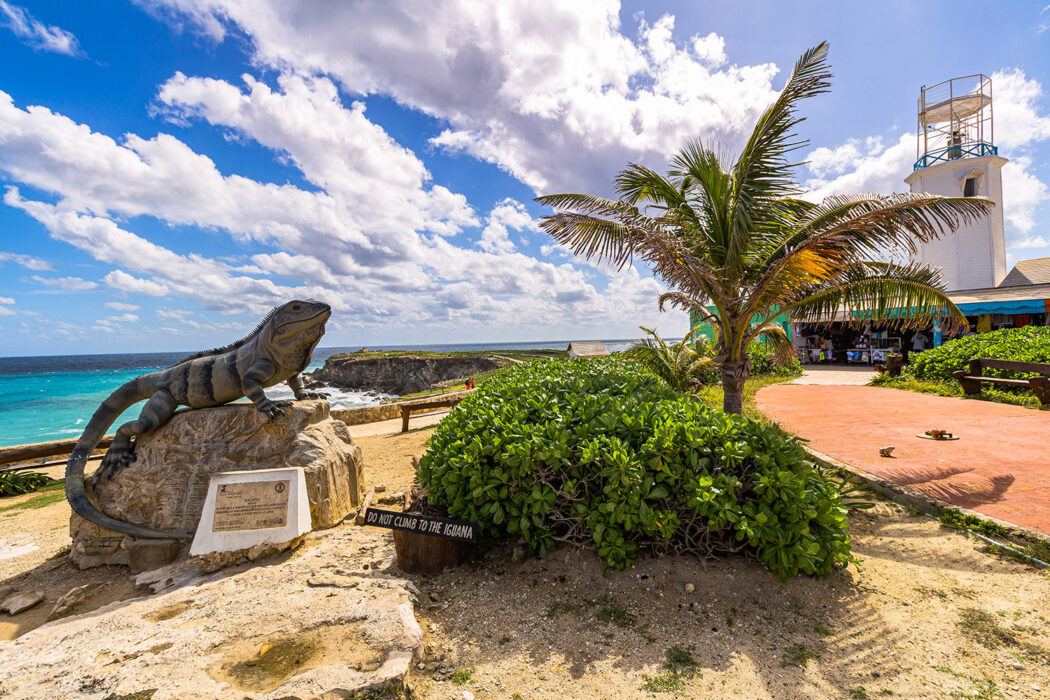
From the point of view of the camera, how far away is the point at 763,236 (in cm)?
607

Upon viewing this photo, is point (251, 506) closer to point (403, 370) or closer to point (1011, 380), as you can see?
point (1011, 380)

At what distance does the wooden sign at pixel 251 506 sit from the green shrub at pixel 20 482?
7.35 metres

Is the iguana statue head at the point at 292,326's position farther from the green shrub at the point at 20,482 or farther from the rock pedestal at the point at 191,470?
the green shrub at the point at 20,482

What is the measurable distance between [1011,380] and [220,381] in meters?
14.1

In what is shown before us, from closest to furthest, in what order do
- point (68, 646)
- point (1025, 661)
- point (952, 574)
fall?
point (1025, 661), point (68, 646), point (952, 574)

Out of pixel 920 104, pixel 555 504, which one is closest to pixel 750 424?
pixel 555 504

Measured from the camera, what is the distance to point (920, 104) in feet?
77.9

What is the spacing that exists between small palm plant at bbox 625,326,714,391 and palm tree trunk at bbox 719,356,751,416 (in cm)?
558

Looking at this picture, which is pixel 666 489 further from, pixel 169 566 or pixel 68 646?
pixel 169 566

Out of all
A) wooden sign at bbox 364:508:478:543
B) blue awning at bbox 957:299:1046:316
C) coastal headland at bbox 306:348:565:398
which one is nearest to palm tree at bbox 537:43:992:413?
wooden sign at bbox 364:508:478:543

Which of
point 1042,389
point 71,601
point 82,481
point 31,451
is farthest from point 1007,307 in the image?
point 31,451

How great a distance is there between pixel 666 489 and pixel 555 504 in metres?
0.85

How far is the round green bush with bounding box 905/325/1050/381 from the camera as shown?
34.4 feet

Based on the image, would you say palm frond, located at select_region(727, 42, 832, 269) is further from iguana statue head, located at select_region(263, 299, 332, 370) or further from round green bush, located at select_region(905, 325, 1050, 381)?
round green bush, located at select_region(905, 325, 1050, 381)
